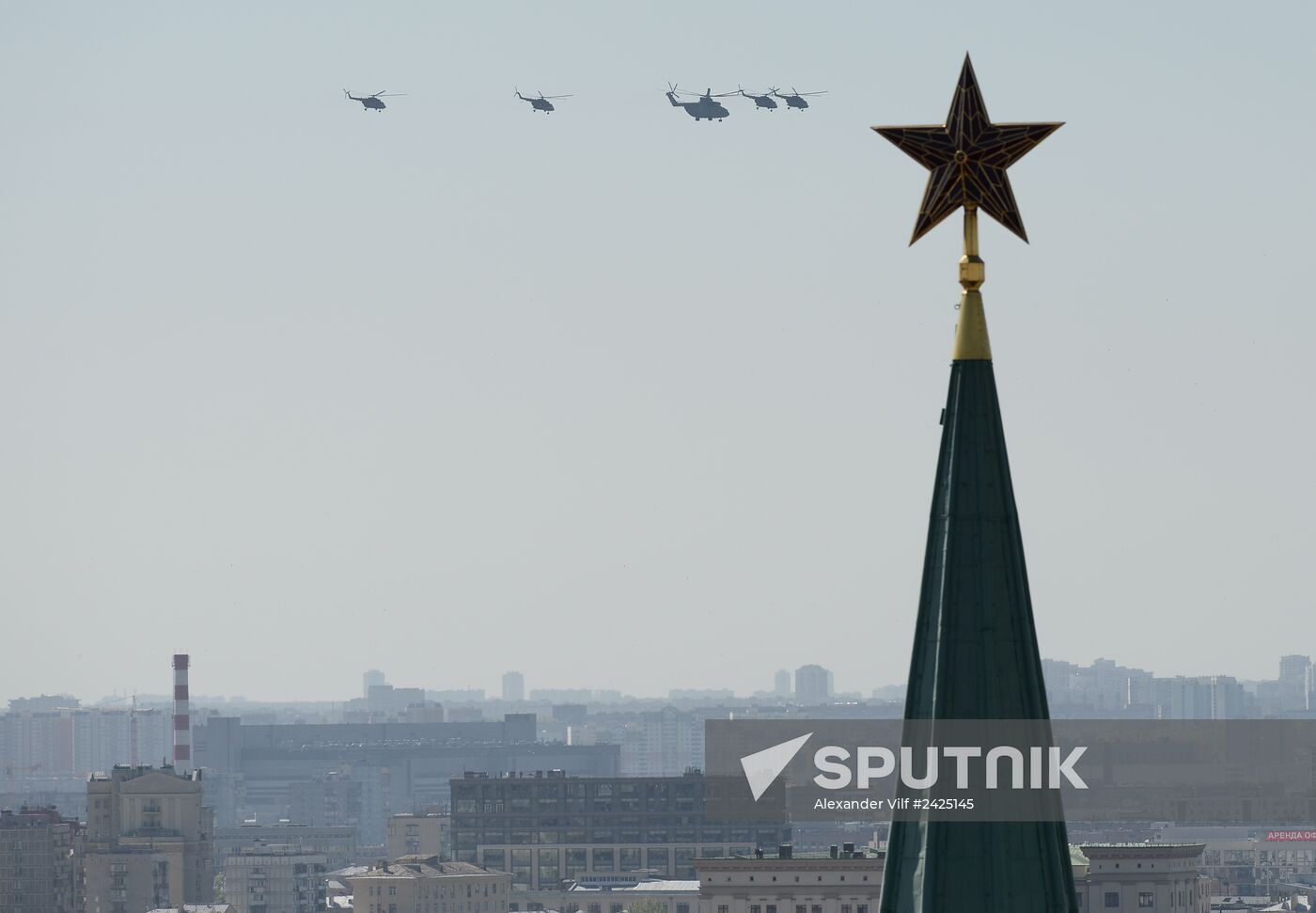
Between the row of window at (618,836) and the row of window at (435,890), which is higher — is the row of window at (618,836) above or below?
above

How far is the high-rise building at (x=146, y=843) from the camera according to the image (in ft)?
576

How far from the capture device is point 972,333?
20188 millimetres

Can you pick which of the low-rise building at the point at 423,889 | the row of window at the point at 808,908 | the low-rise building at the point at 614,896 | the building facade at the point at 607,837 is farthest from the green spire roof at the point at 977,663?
the building facade at the point at 607,837

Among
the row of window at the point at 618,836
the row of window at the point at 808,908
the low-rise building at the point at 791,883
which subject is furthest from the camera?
the row of window at the point at 618,836

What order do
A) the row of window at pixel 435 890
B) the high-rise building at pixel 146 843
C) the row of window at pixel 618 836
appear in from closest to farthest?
the row of window at pixel 435 890
the high-rise building at pixel 146 843
the row of window at pixel 618 836

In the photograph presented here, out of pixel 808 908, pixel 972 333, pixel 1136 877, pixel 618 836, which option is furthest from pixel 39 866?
pixel 972 333

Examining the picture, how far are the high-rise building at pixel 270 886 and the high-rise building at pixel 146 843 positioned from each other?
4294mm

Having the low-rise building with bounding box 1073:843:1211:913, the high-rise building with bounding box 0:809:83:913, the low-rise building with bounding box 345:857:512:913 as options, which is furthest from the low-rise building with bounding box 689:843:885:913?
the high-rise building with bounding box 0:809:83:913

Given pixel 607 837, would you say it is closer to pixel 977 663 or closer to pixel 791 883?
pixel 791 883

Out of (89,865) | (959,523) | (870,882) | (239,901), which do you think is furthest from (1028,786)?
(239,901)

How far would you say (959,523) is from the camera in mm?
19953

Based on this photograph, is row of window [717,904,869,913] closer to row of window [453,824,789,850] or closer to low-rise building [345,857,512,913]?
low-rise building [345,857,512,913]

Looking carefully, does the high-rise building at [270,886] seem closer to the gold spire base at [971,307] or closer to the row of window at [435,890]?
the row of window at [435,890]

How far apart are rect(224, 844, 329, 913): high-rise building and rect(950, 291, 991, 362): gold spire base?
572 feet
